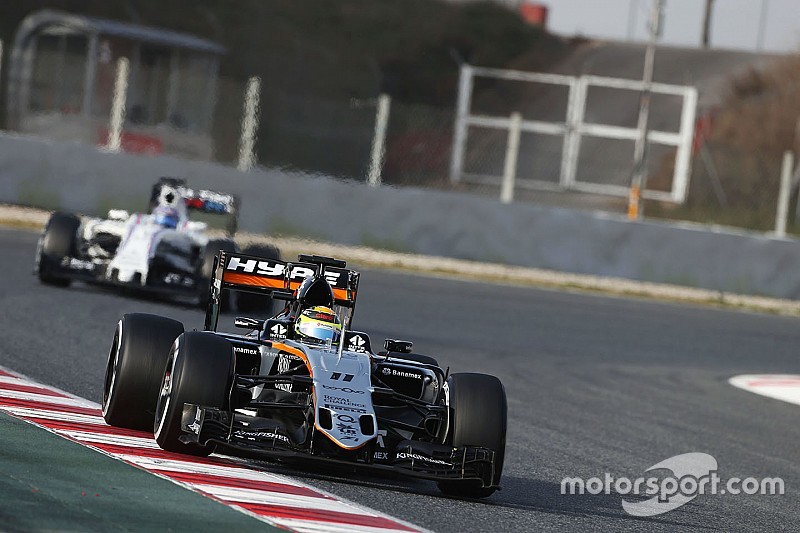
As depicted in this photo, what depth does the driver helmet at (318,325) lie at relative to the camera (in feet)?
25.2

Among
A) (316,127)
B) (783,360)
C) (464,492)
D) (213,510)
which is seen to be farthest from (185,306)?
(316,127)

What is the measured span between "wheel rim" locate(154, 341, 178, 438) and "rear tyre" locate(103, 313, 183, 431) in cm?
13

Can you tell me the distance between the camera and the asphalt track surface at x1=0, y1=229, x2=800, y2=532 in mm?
7434

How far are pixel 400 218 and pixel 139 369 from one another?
14.5 meters

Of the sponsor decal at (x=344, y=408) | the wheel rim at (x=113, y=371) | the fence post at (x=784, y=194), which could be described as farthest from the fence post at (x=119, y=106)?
the sponsor decal at (x=344, y=408)

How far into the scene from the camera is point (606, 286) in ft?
73.8

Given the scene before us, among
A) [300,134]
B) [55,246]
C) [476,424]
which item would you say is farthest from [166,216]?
[300,134]

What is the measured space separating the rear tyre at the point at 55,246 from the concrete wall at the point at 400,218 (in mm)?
6969

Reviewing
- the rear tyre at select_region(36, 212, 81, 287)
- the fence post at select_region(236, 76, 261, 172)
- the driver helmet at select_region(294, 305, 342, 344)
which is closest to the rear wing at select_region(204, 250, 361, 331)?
the driver helmet at select_region(294, 305, 342, 344)

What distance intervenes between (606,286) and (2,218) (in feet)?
29.1

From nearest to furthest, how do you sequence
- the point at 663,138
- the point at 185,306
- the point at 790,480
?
the point at 790,480 < the point at 185,306 < the point at 663,138

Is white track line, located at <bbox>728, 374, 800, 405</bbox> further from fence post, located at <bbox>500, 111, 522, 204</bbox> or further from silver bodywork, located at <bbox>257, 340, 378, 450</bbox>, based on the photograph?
fence post, located at <bbox>500, 111, 522, 204</bbox>

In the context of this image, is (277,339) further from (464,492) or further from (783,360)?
(783,360)

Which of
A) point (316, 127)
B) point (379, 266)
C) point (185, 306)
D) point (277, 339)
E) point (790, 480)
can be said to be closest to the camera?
point (277, 339)
